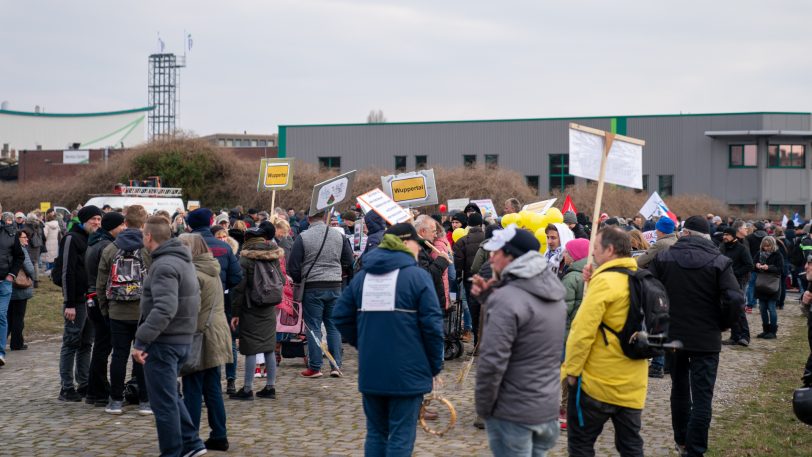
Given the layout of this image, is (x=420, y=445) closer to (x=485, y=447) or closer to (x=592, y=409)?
(x=485, y=447)

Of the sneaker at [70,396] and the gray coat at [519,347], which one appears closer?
the gray coat at [519,347]

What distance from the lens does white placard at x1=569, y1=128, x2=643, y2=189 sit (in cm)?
869

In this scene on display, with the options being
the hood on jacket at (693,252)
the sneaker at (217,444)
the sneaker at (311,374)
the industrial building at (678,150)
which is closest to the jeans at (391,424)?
the sneaker at (217,444)

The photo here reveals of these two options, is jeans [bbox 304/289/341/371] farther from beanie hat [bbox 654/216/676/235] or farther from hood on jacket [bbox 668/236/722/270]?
hood on jacket [bbox 668/236/722/270]

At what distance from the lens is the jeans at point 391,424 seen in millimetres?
6094

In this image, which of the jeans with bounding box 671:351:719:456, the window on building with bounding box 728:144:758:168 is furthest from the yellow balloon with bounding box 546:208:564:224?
the window on building with bounding box 728:144:758:168

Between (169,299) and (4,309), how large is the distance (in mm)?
6451

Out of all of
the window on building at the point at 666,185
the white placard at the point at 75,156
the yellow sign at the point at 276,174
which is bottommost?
the yellow sign at the point at 276,174

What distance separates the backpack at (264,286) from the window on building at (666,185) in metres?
48.3

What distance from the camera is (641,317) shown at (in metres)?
6.30

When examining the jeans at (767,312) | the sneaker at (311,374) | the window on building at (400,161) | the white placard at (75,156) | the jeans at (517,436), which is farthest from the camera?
the white placard at (75,156)

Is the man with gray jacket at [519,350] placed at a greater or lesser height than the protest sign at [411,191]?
lesser

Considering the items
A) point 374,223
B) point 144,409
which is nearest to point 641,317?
point 144,409

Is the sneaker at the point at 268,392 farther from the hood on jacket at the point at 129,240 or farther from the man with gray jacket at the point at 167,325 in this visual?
the man with gray jacket at the point at 167,325
